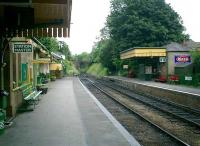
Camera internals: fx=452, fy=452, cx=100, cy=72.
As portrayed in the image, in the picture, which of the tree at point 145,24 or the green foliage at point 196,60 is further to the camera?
the tree at point 145,24

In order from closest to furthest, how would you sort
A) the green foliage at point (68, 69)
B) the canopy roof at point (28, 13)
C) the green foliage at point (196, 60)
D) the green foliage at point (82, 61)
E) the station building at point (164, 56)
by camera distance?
the canopy roof at point (28, 13) < the green foliage at point (196, 60) < the station building at point (164, 56) < the green foliage at point (68, 69) < the green foliage at point (82, 61)

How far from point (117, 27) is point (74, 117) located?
55141 mm

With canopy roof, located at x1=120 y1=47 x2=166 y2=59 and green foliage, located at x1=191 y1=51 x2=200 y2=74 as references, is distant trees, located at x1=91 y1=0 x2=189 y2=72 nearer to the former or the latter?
canopy roof, located at x1=120 y1=47 x2=166 y2=59

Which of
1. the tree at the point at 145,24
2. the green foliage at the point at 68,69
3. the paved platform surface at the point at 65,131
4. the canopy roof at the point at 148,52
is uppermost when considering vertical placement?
the tree at the point at 145,24

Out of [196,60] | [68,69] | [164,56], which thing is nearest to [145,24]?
[164,56]

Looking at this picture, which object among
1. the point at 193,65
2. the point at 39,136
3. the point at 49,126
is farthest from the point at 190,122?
the point at 193,65

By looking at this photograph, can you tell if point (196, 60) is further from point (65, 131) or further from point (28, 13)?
point (28, 13)

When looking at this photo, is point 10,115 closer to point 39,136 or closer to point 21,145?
point 39,136

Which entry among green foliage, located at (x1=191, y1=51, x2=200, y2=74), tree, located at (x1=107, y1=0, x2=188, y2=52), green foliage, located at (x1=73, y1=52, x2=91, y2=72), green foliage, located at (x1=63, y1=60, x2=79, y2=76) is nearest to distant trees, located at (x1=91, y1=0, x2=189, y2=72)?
tree, located at (x1=107, y1=0, x2=188, y2=52)

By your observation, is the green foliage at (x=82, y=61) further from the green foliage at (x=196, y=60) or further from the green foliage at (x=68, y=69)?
the green foliage at (x=196, y=60)

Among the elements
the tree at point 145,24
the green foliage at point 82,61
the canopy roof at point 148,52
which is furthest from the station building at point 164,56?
the green foliage at point 82,61

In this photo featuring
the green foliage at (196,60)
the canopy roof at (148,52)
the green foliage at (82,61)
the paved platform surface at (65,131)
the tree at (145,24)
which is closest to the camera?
the paved platform surface at (65,131)

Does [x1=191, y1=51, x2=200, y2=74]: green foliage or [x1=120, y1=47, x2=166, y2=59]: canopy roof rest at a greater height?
[x1=120, y1=47, x2=166, y2=59]: canopy roof

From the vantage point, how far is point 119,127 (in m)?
13.2
